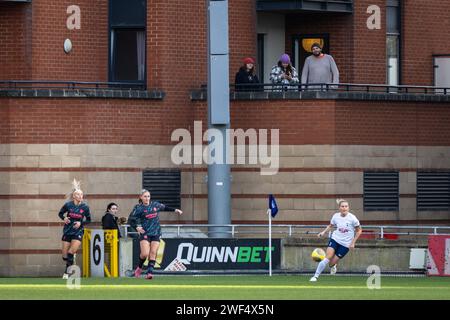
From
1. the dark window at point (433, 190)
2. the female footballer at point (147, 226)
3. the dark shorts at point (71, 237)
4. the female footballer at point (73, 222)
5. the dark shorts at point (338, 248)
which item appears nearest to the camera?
the dark shorts at point (338, 248)

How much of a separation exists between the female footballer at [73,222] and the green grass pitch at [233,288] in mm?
1278

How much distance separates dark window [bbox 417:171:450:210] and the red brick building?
0.05 meters

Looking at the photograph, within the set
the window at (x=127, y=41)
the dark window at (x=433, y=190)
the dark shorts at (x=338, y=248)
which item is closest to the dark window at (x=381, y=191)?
the dark window at (x=433, y=190)

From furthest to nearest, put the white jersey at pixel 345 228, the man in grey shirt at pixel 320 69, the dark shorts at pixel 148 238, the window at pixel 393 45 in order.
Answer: the window at pixel 393 45, the man in grey shirt at pixel 320 69, the dark shorts at pixel 148 238, the white jersey at pixel 345 228

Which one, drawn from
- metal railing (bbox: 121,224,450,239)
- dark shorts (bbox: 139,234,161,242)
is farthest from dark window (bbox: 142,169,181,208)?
dark shorts (bbox: 139,234,161,242)

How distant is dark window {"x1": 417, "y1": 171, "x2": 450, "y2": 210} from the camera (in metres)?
41.9

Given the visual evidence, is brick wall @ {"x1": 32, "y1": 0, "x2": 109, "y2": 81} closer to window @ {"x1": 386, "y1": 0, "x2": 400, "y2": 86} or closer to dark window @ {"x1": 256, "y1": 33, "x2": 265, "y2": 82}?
dark window @ {"x1": 256, "y1": 33, "x2": 265, "y2": 82}

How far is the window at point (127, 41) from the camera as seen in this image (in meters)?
40.8

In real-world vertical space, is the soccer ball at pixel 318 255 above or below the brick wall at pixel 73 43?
below

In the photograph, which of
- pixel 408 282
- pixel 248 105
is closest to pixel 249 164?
pixel 248 105

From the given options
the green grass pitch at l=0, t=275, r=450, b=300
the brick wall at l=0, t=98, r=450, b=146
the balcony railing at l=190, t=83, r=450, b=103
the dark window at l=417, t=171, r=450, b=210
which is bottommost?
the green grass pitch at l=0, t=275, r=450, b=300

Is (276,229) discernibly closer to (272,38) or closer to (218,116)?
(218,116)

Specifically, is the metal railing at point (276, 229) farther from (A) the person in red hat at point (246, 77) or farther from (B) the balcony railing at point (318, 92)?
(A) the person in red hat at point (246, 77)

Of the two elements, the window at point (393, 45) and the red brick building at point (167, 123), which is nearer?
the red brick building at point (167, 123)
